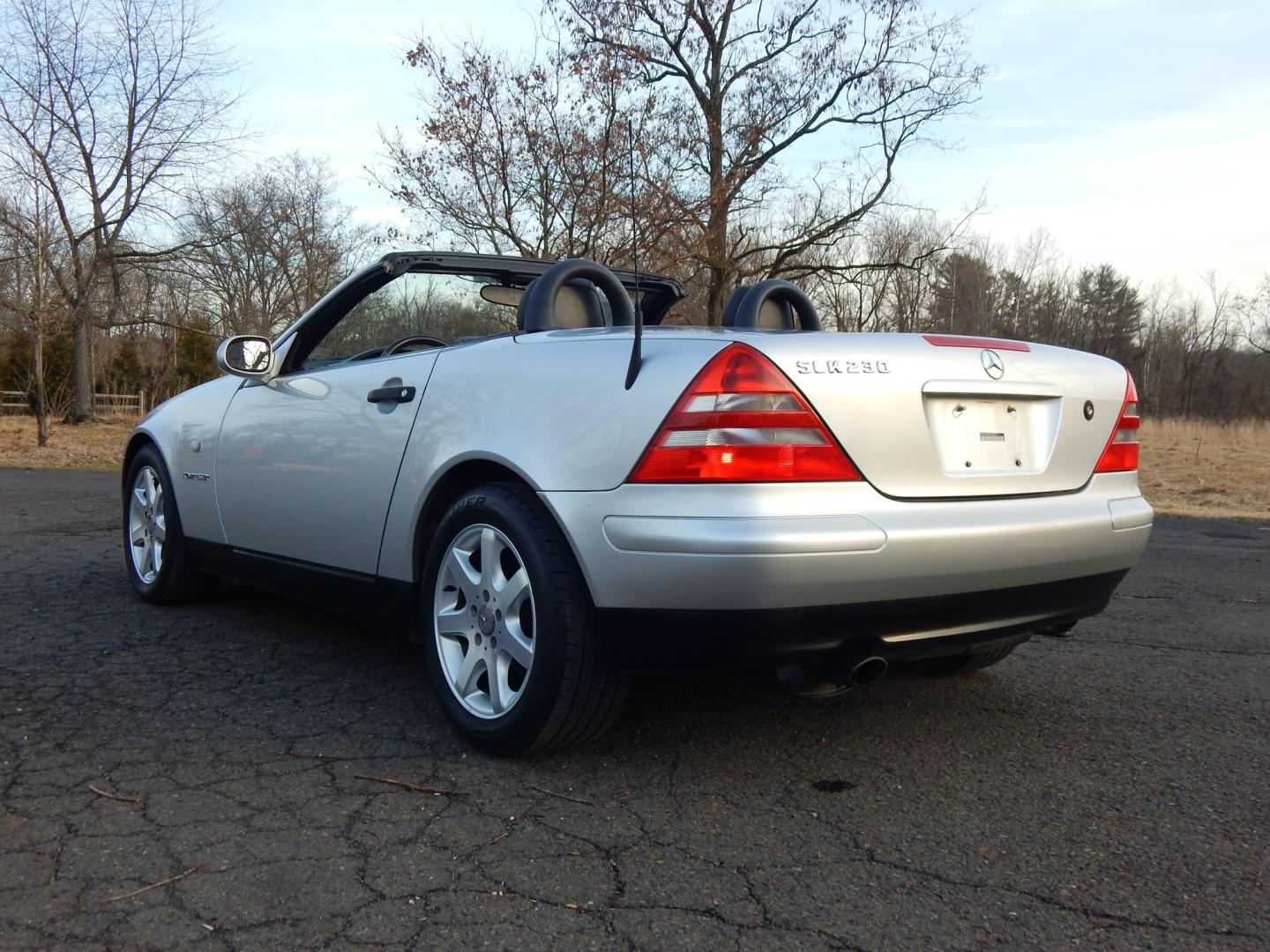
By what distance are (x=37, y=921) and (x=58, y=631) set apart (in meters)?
2.66

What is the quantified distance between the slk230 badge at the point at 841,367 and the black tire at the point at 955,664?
1.05 meters

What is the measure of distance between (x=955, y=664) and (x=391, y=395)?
2.00 meters

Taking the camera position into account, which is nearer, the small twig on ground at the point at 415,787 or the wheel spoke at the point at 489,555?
the small twig on ground at the point at 415,787

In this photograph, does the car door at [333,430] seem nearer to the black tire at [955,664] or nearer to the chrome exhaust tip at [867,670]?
the chrome exhaust tip at [867,670]

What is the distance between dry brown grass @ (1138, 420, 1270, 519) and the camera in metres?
12.8

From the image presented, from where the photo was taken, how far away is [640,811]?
8.18ft

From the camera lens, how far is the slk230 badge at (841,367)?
98.7 inches

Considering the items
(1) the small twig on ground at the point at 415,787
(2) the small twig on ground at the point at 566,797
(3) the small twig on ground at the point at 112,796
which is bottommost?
(3) the small twig on ground at the point at 112,796

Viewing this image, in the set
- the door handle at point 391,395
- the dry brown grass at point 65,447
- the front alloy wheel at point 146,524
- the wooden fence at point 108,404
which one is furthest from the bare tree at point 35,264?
the door handle at point 391,395

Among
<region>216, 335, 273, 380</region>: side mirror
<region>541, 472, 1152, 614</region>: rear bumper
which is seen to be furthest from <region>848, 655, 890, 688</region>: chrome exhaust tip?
<region>216, 335, 273, 380</region>: side mirror

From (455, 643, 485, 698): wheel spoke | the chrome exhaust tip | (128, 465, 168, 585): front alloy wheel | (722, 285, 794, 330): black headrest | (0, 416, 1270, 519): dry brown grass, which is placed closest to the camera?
the chrome exhaust tip

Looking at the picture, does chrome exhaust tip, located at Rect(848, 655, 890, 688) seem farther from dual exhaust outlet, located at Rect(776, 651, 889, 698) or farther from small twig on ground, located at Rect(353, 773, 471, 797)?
small twig on ground, located at Rect(353, 773, 471, 797)

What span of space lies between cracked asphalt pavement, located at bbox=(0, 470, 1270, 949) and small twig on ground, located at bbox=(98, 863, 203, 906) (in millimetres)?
14

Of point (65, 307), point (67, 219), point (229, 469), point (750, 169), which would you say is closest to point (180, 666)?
point (229, 469)
